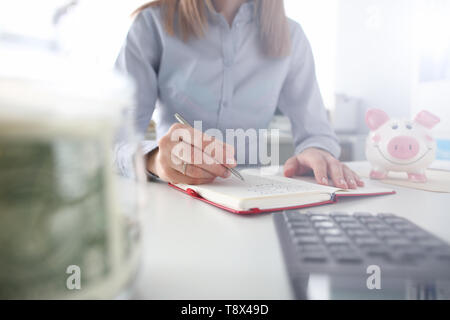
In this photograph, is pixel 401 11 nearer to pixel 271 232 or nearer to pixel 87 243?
pixel 271 232

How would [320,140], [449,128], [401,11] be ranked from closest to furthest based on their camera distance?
[320,140], [449,128], [401,11]

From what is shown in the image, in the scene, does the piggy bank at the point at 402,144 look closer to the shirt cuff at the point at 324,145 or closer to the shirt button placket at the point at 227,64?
the shirt cuff at the point at 324,145

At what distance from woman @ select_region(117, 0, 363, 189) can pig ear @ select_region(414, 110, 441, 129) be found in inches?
7.5

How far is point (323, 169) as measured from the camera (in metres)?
0.53

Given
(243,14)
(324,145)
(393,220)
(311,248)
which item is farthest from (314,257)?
(243,14)

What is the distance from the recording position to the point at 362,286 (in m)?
0.18

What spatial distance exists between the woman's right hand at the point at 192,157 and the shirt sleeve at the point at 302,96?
47cm

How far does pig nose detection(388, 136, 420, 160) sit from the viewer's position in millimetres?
541

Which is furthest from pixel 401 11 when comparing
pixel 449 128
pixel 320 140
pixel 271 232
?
pixel 271 232

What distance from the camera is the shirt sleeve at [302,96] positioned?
851 millimetres

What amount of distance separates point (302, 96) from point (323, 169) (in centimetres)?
44

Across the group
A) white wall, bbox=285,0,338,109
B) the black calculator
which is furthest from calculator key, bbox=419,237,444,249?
white wall, bbox=285,0,338,109

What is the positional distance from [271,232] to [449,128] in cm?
93

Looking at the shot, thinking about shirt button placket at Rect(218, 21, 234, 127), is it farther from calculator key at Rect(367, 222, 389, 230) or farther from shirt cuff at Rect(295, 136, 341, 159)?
calculator key at Rect(367, 222, 389, 230)
